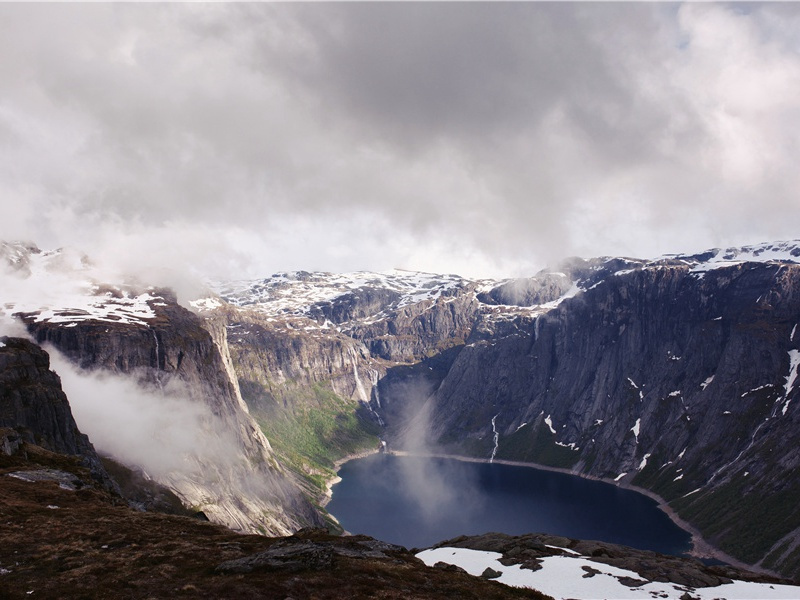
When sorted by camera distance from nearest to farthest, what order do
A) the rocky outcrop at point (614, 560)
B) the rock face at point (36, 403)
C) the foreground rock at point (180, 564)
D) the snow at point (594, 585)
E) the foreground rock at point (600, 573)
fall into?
1. the foreground rock at point (180, 564)
2. the snow at point (594, 585)
3. the foreground rock at point (600, 573)
4. the rocky outcrop at point (614, 560)
5. the rock face at point (36, 403)

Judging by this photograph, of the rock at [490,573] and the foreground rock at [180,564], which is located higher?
the foreground rock at [180,564]

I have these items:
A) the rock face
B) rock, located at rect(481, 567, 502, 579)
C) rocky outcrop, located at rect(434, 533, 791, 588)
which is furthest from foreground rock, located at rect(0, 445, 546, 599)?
the rock face

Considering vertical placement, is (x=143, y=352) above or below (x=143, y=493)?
above

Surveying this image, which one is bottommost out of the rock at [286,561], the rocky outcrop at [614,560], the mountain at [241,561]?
the rocky outcrop at [614,560]

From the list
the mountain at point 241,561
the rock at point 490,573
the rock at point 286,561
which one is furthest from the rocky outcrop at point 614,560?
the rock at point 286,561

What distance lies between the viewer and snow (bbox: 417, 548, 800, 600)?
168 ft

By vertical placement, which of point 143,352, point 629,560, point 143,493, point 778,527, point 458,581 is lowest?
point 778,527

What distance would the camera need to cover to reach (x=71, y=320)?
187 metres

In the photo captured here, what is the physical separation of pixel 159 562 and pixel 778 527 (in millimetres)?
229855

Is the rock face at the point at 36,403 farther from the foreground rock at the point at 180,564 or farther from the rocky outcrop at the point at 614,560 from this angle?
the rocky outcrop at the point at 614,560

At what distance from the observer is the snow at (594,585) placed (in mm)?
51156

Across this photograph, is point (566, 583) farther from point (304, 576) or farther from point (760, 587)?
point (304, 576)

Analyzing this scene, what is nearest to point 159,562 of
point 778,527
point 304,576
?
point 304,576

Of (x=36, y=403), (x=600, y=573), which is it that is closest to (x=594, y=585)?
(x=600, y=573)
